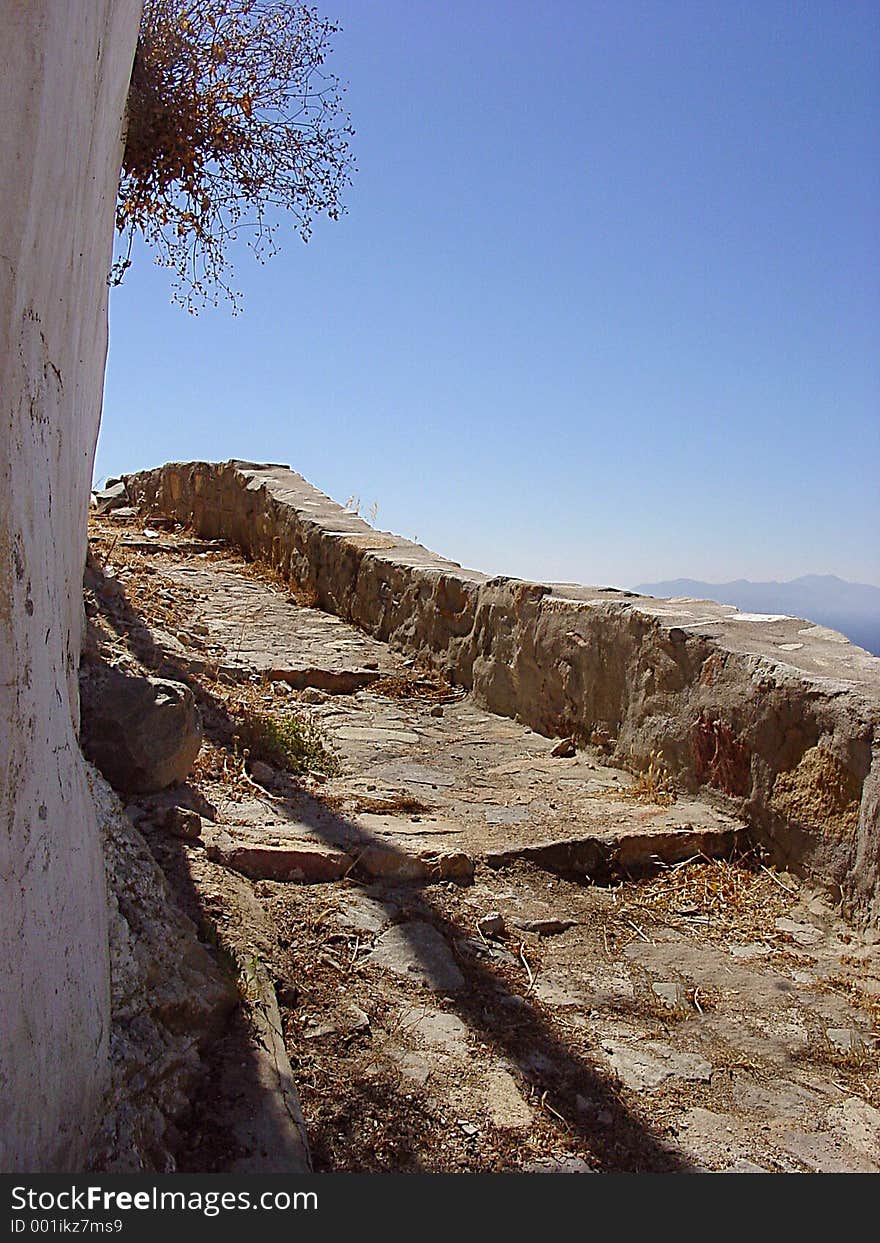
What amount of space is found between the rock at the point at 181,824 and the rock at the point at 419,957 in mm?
557

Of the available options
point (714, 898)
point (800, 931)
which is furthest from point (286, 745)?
point (800, 931)

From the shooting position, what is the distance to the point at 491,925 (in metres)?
2.90

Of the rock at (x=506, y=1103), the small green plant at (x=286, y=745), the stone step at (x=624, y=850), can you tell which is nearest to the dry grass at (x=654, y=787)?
the stone step at (x=624, y=850)

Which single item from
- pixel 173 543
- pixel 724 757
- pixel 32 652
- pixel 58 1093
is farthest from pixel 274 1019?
pixel 173 543

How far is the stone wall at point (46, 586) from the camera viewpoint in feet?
4.16

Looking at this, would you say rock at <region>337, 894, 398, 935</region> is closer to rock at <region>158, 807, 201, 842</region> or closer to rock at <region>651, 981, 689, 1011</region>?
rock at <region>158, 807, 201, 842</region>

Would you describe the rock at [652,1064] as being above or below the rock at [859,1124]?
below

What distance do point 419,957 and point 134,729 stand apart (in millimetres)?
939

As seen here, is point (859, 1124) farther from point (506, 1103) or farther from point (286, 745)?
point (286, 745)

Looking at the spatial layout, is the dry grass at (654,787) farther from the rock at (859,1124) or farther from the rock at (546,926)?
the rock at (859,1124)

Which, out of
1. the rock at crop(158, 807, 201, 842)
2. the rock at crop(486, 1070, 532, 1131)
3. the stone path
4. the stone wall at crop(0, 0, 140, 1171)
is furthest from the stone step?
the stone wall at crop(0, 0, 140, 1171)

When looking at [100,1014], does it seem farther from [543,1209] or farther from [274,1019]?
[543,1209]

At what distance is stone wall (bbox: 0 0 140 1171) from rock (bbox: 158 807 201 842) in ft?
2.85

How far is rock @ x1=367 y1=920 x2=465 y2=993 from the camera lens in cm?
262
